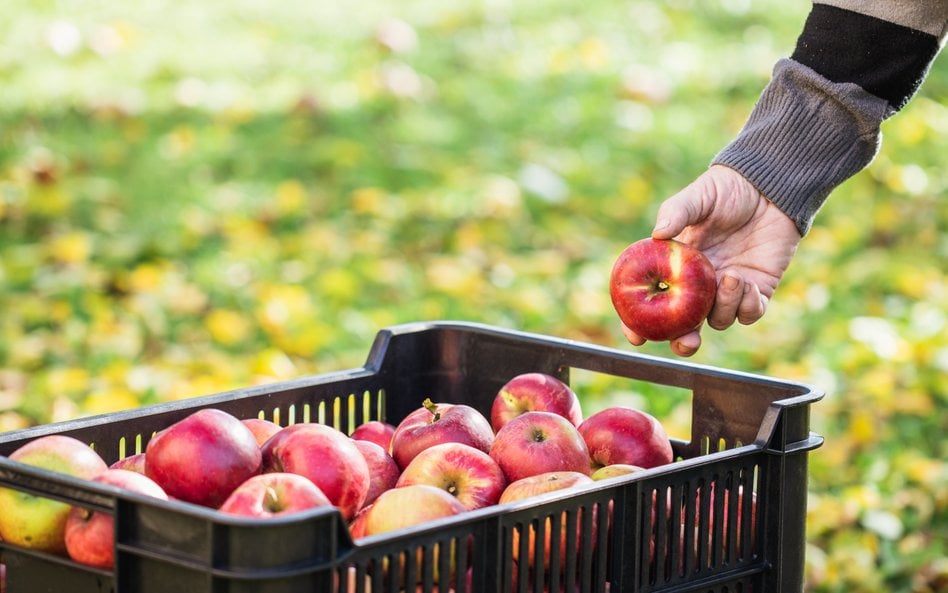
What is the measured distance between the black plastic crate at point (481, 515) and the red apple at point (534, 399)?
90 millimetres

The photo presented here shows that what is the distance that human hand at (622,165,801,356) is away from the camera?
86.6 inches

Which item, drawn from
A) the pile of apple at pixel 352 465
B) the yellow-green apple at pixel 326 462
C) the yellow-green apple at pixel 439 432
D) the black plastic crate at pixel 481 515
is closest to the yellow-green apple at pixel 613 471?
the pile of apple at pixel 352 465

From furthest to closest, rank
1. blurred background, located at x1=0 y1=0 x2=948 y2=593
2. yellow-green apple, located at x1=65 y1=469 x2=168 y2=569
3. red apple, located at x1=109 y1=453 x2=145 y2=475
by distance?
1. blurred background, located at x1=0 y1=0 x2=948 y2=593
2. red apple, located at x1=109 y1=453 x2=145 y2=475
3. yellow-green apple, located at x1=65 y1=469 x2=168 y2=569

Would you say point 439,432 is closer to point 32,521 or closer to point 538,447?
point 538,447

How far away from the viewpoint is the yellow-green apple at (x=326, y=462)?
173 centimetres

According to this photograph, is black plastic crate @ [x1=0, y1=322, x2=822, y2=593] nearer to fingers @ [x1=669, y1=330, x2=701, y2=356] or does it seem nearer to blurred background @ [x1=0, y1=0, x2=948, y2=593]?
fingers @ [x1=669, y1=330, x2=701, y2=356]

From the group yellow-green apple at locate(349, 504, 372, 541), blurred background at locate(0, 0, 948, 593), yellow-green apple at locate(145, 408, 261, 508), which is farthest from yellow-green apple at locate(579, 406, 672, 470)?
blurred background at locate(0, 0, 948, 593)

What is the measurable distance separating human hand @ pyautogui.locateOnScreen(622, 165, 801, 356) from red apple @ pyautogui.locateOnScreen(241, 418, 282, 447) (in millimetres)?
669

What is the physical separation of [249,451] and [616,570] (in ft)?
1.64

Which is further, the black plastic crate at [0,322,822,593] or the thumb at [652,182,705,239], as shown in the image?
the thumb at [652,182,705,239]

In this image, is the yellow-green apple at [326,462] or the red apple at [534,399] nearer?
the yellow-green apple at [326,462]

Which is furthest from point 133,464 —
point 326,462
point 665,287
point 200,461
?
point 665,287

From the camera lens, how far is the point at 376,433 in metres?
2.13

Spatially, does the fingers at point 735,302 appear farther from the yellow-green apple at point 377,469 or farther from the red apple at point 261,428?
the red apple at point 261,428
